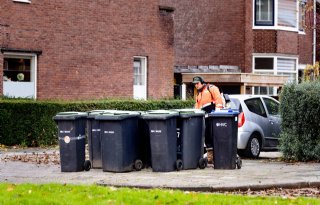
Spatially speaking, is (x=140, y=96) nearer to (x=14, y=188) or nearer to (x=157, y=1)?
(x=157, y=1)

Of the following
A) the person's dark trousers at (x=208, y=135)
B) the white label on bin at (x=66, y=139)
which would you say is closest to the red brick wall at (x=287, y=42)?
the person's dark trousers at (x=208, y=135)

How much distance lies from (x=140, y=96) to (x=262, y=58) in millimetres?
8128

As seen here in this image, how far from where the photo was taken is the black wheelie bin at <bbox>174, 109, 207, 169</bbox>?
16.4 m

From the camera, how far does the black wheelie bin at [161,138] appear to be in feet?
52.2

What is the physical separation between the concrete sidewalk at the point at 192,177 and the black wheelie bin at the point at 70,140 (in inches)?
11.7

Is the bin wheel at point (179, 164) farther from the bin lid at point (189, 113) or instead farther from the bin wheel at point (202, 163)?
the bin lid at point (189, 113)

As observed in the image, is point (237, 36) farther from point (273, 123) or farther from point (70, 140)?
point (70, 140)

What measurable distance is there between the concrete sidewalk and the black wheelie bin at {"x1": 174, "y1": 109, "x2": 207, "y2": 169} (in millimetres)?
253

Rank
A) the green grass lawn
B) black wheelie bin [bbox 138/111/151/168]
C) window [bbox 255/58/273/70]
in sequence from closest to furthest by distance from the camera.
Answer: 1. the green grass lawn
2. black wheelie bin [bbox 138/111/151/168]
3. window [bbox 255/58/273/70]

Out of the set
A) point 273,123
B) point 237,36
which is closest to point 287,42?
point 237,36

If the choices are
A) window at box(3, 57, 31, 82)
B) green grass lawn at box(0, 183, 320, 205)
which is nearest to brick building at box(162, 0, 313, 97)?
window at box(3, 57, 31, 82)

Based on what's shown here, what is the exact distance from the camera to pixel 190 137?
16.5m

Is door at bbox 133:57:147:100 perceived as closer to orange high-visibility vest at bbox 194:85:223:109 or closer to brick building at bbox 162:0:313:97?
brick building at bbox 162:0:313:97

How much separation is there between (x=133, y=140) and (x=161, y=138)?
0.60m
